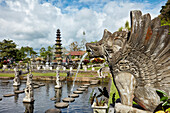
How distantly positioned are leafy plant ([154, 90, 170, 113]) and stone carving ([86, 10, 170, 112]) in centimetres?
7

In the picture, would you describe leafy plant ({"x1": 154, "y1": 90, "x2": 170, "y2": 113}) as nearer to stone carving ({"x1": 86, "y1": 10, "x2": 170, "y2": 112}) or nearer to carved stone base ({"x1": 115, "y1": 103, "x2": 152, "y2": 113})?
stone carving ({"x1": 86, "y1": 10, "x2": 170, "y2": 112})

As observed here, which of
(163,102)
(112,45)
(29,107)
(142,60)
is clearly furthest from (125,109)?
(29,107)

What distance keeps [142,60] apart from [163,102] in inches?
33.1

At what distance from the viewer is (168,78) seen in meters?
2.44

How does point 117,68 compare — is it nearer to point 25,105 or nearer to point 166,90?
point 166,90

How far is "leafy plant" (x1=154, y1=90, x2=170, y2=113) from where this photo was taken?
2.23 metres

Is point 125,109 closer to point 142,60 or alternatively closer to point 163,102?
point 163,102

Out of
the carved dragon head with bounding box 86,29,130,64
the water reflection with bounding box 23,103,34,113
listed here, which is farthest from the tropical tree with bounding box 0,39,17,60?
the carved dragon head with bounding box 86,29,130,64

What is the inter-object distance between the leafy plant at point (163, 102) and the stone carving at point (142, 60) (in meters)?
0.07

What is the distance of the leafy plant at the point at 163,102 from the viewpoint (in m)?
2.23

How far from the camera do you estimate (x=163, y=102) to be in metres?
2.33

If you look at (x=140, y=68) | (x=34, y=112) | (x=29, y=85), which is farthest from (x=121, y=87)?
(x=29, y=85)

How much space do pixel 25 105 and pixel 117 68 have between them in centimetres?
713

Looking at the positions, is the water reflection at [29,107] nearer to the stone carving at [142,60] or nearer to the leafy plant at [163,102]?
the stone carving at [142,60]
